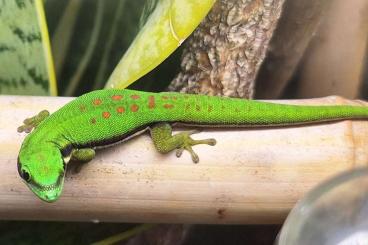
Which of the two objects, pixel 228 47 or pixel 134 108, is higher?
pixel 228 47

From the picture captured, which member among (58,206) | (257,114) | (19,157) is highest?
(257,114)

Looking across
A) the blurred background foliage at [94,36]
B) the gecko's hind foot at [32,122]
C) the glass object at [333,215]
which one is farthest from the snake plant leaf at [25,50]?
the glass object at [333,215]

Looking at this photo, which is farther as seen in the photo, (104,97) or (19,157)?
(104,97)

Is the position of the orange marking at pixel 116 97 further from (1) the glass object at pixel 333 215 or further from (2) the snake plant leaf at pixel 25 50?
(1) the glass object at pixel 333 215

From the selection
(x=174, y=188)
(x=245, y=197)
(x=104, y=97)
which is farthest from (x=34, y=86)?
(x=245, y=197)

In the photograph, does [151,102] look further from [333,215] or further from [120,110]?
[333,215]

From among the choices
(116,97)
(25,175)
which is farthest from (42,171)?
(116,97)

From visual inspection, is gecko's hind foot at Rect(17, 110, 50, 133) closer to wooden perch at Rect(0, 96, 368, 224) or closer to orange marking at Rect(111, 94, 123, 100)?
wooden perch at Rect(0, 96, 368, 224)

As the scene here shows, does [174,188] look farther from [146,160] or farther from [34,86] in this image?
[34,86]
